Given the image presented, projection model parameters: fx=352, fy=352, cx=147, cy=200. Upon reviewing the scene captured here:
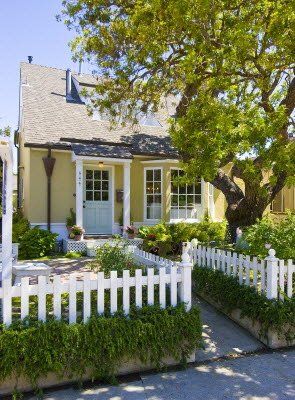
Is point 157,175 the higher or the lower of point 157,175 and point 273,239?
the higher

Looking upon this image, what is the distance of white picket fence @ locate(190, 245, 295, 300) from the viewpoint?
5.11 metres

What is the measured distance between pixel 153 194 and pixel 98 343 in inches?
429

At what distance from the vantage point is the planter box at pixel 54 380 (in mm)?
3807

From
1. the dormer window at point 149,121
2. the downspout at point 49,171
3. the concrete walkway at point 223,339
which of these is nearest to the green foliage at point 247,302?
the concrete walkway at point 223,339

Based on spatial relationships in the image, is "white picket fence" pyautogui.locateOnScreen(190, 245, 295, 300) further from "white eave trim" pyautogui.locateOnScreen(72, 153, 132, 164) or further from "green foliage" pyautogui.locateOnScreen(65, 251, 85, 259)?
"white eave trim" pyautogui.locateOnScreen(72, 153, 132, 164)

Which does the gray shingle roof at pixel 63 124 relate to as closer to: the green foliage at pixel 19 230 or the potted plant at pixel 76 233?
the green foliage at pixel 19 230

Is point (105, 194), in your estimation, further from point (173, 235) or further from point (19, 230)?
point (19, 230)

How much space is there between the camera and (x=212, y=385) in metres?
4.03

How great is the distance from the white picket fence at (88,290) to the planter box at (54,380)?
62 cm

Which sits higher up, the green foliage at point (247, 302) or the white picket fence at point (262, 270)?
the white picket fence at point (262, 270)

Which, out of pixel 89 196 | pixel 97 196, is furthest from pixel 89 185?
pixel 97 196

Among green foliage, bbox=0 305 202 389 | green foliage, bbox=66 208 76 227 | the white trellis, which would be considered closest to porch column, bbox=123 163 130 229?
green foliage, bbox=66 208 76 227

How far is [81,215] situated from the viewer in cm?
1257

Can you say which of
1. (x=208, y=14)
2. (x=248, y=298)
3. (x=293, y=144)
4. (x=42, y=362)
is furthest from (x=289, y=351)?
(x=208, y=14)
